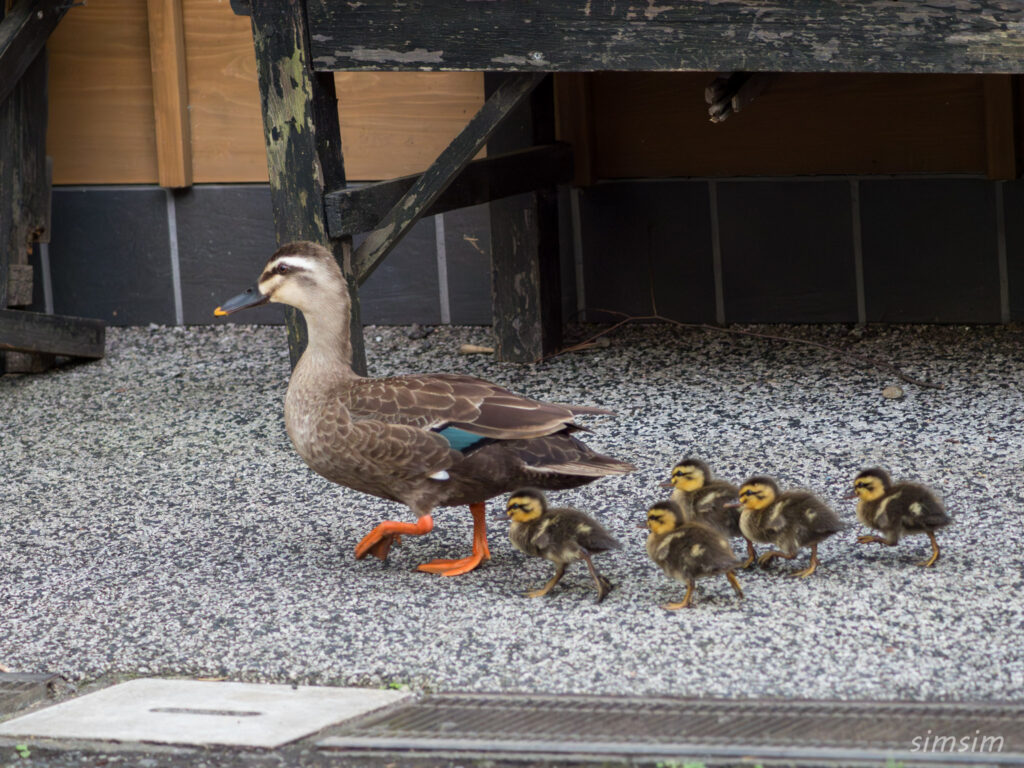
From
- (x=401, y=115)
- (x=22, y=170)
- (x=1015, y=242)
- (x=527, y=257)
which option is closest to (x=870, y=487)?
(x=527, y=257)

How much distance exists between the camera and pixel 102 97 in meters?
8.25

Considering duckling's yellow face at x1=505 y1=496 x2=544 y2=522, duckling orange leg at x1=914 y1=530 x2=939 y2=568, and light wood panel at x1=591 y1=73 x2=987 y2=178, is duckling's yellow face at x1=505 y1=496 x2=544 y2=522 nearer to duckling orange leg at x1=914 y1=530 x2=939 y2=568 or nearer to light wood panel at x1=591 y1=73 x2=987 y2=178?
duckling orange leg at x1=914 y1=530 x2=939 y2=568

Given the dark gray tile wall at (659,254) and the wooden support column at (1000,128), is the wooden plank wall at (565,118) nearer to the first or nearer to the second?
the wooden support column at (1000,128)

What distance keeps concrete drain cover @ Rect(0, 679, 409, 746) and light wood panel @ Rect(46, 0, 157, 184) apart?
17.0 ft

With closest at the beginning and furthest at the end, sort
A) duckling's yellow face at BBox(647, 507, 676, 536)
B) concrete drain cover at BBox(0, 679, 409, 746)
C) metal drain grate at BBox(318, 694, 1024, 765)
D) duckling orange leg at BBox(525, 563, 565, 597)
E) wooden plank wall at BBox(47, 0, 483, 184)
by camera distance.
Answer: metal drain grate at BBox(318, 694, 1024, 765) → concrete drain cover at BBox(0, 679, 409, 746) → duckling's yellow face at BBox(647, 507, 676, 536) → duckling orange leg at BBox(525, 563, 565, 597) → wooden plank wall at BBox(47, 0, 483, 184)

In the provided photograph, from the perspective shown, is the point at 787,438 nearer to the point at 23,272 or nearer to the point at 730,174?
the point at 730,174

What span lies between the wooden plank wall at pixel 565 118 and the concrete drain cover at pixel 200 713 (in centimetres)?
463

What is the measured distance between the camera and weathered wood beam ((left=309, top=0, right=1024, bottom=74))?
191 inches

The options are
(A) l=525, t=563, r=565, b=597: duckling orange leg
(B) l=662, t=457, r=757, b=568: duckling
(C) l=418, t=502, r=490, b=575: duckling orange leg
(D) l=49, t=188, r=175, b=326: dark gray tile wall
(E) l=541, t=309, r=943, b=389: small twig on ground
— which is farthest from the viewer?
(D) l=49, t=188, r=175, b=326: dark gray tile wall

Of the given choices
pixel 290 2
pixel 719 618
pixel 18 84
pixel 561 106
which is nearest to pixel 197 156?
pixel 18 84

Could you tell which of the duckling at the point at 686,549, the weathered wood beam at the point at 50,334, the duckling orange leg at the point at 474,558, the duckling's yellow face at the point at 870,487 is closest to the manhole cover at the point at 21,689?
the duckling orange leg at the point at 474,558

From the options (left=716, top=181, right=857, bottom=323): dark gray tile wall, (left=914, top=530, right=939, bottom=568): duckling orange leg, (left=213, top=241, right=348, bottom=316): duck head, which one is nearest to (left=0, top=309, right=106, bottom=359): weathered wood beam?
(left=213, top=241, right=348, bottom=316): duck head

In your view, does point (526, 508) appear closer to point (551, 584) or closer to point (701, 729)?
point (551, 584)

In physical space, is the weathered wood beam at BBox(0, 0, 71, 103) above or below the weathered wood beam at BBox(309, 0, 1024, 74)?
above
